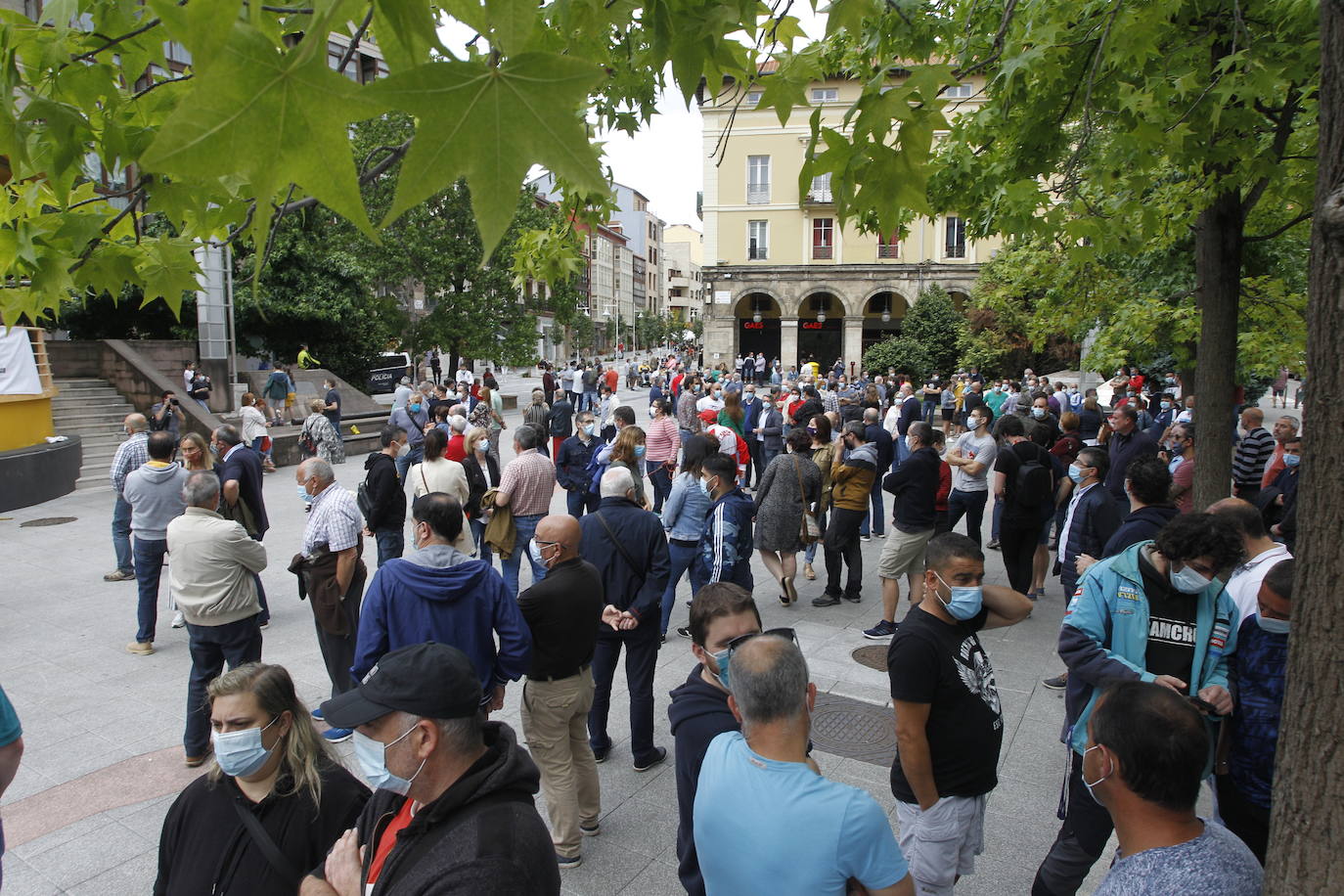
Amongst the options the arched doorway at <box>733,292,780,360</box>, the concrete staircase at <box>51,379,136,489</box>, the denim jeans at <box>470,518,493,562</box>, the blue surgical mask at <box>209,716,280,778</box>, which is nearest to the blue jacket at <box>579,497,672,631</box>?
the blue surgical mask at <box>209,716,280,778</box>

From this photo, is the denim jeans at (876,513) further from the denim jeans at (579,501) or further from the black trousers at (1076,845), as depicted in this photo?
the black trousers at (1076,845)

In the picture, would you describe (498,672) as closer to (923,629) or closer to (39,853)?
(923,629)

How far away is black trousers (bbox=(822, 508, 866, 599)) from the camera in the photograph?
805 centimetres

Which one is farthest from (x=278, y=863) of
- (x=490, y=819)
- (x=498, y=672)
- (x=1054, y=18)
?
(x=1054, y=18)

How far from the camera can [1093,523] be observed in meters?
6.24

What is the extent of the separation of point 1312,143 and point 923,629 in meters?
6.92

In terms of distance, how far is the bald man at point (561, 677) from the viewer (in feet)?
13.4

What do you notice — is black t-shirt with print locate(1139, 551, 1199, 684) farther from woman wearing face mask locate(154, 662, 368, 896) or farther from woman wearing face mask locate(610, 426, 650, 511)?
woman wearing face mask locate(610, 426, 650, 511)

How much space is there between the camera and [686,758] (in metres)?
2.64

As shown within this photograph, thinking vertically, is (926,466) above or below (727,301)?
below

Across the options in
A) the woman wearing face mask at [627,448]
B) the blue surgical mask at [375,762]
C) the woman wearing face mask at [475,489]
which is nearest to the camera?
the blue surgical mask at [375,762]

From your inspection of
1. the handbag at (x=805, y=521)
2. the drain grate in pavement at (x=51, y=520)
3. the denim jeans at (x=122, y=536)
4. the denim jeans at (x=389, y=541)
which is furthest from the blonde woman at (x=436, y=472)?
the drain grate in pavement at (x=51, y=520)

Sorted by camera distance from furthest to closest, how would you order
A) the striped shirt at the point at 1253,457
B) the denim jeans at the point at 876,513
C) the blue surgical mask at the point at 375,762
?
1. the denim jeans at the point at 876,513
2. the striped shirt at the point at 1253,457
3. the blue surgical mask at the point at 375,762

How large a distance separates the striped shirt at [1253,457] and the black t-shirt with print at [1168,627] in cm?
738
